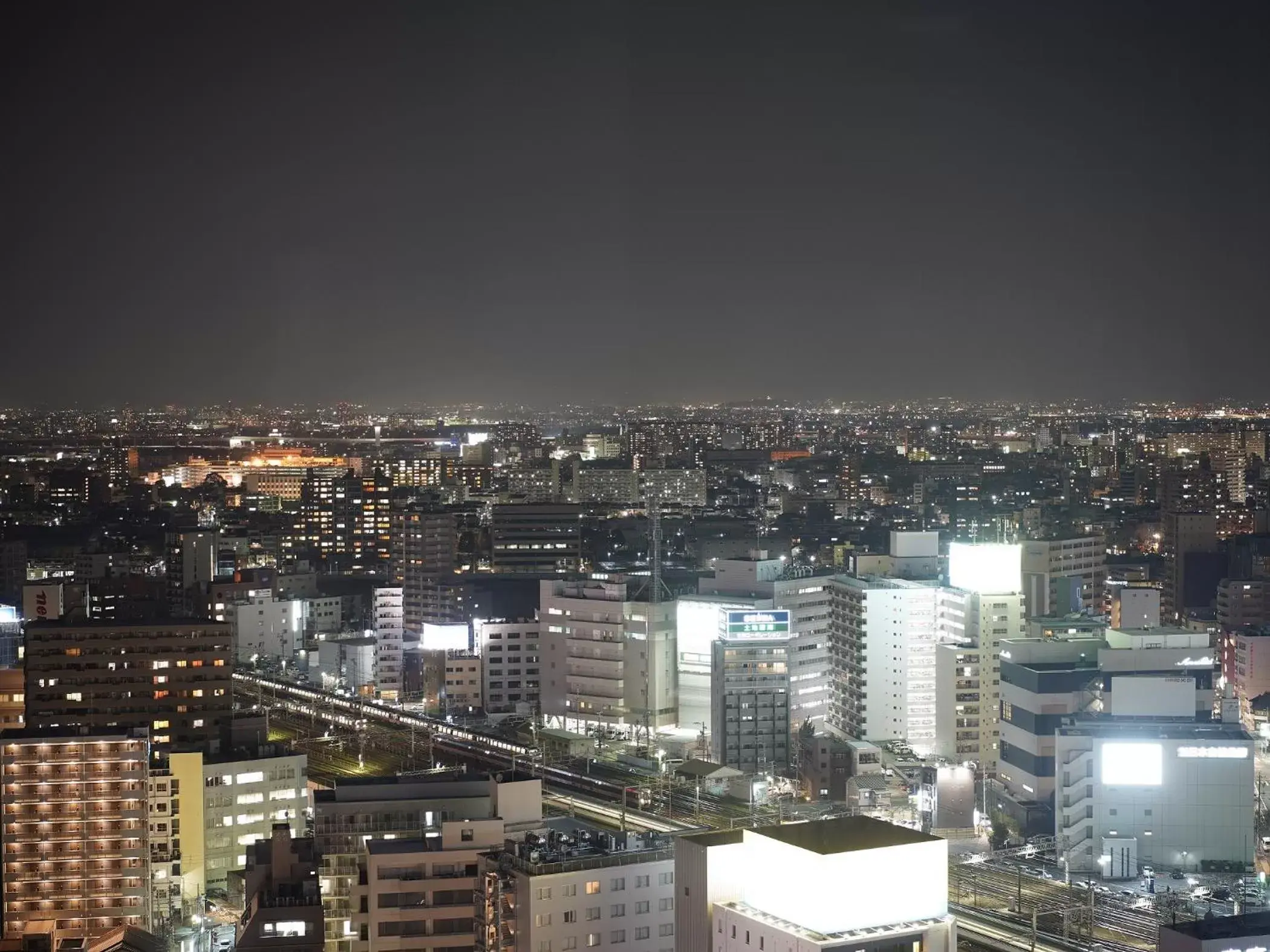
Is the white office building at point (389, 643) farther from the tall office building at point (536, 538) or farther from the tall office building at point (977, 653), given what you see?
the tall office building at point (977, 653)

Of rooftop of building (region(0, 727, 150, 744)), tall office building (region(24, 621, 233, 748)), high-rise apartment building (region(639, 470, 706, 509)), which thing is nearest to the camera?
rooftop of building (region(0, 727, 150, 744))

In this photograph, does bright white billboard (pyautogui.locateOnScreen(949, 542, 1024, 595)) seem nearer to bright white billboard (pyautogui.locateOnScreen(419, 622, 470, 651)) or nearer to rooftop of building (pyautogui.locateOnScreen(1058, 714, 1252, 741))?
rooftop of building (pyautogui.locateOnScreen(1058, 714, 1252, 741))

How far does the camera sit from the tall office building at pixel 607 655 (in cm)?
1722

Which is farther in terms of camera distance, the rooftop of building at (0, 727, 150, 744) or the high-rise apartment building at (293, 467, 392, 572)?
the high-rise apartment building at (293, 467, 392, 572)

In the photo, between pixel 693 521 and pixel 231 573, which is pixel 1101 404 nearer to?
pixel 693 521

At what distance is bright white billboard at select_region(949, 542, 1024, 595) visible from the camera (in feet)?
53.6

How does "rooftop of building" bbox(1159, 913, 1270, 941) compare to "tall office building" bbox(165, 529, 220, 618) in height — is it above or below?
below

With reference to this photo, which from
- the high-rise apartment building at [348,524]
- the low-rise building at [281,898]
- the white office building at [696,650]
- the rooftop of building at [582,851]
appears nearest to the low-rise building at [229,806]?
the low-rise building at [281,898]

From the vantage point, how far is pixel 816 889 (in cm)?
686

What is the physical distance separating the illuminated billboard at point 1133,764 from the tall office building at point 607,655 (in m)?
5.52

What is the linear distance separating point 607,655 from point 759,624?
8.27 feet

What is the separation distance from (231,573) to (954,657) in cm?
1321

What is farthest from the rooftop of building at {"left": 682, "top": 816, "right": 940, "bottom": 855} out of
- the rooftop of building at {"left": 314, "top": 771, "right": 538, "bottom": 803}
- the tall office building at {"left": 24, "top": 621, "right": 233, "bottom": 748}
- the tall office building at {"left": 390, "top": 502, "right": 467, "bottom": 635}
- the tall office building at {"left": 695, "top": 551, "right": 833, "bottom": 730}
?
the tall office building at {"left": 390, "top": 502, "right": 467, "bottom": 635}

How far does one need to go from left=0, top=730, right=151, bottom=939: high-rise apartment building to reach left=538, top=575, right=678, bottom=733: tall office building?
6.22 metres
